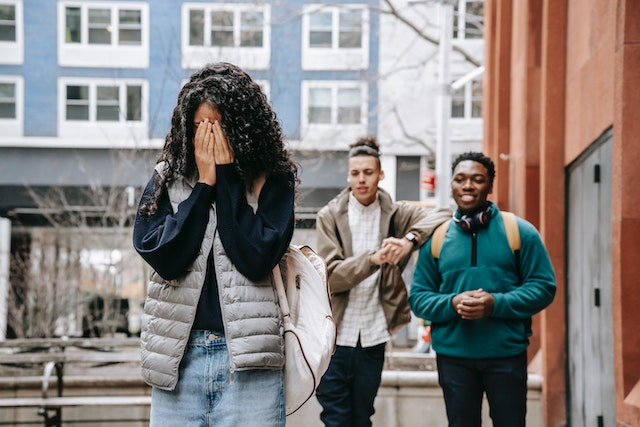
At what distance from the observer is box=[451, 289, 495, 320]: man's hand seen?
5.22 metres

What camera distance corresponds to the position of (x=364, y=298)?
6.24m

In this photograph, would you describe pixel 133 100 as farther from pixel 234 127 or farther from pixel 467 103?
pixel 234 127

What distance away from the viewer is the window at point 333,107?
2900 cm

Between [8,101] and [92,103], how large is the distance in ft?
9.28

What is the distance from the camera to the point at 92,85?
30.5 meters

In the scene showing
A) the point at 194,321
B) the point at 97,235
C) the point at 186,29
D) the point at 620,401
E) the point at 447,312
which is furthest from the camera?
the point at 186,29

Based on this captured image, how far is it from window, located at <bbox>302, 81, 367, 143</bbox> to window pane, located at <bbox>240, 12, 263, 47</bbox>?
2583 mm

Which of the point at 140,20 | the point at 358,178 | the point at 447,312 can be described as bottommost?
the point at 447,312

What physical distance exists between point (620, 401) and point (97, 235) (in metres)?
17.9

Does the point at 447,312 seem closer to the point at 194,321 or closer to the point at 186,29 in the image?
the point at 194,321

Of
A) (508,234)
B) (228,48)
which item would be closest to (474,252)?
(508,234)

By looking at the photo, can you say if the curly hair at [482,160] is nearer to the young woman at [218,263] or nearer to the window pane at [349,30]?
the young woman at [218,263]

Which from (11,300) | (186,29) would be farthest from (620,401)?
(186,29)

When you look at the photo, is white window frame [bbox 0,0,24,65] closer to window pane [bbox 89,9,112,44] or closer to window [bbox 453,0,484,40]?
window pane [bbox 89,9,112,44]
